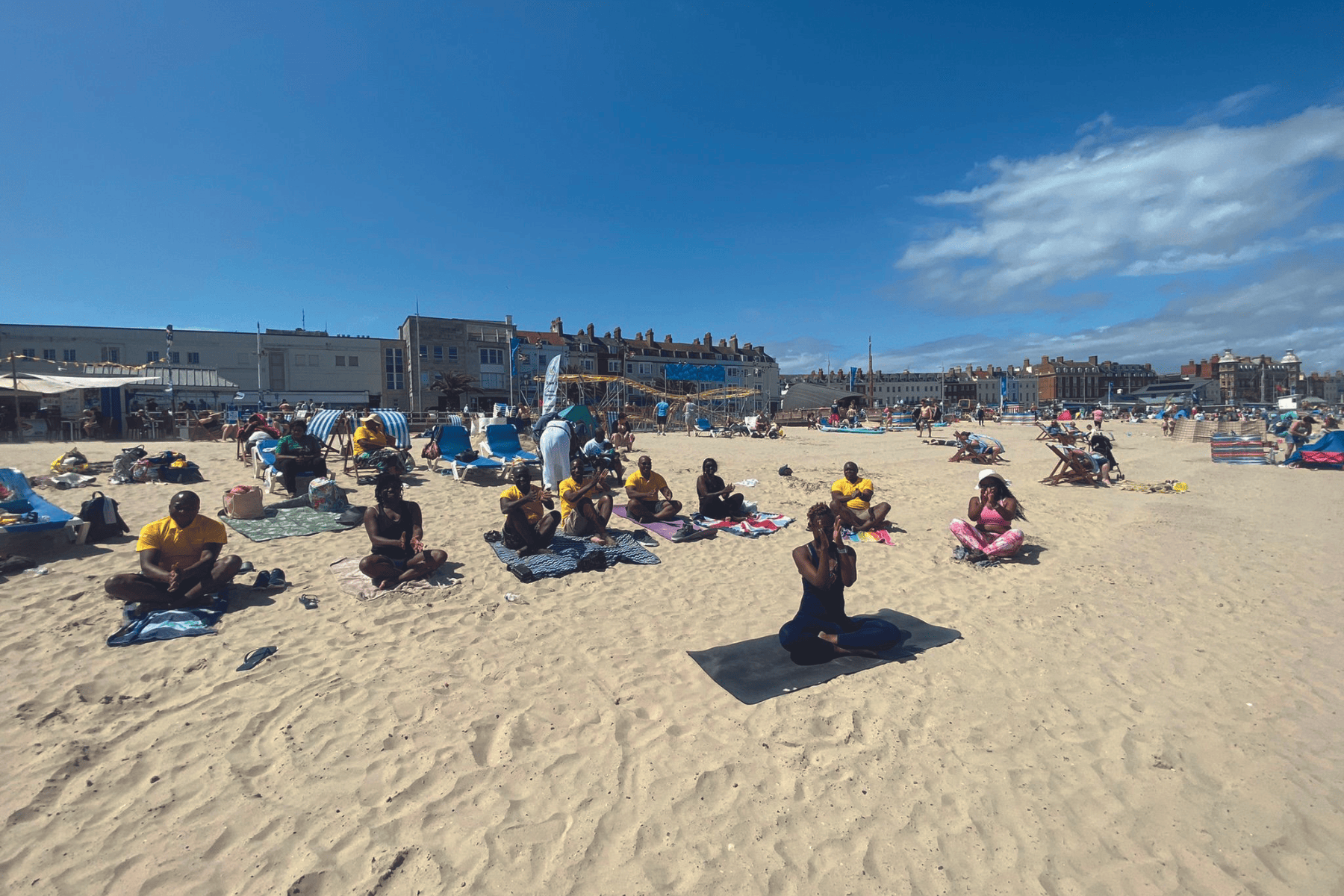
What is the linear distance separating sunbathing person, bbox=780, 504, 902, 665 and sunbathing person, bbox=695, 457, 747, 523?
4215 millimetres

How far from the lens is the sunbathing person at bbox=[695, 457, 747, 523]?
8.47 metres

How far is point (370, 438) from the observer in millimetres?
11109

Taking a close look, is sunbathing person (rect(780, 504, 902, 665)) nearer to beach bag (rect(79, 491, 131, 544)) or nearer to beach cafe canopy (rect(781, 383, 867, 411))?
beach bag (rect(79, 491, 131, 544))

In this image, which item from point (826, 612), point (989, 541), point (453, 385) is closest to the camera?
point (826, 612)

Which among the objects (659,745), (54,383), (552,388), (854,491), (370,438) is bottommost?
(659,745)

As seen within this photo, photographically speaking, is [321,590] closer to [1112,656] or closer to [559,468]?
[559,468]

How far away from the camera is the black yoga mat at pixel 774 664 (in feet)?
12.4

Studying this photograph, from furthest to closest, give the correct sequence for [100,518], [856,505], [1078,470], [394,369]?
[394,369]
[1078,470]
[856,505]
[100,518]

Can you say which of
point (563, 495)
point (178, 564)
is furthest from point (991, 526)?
point (178, 564)

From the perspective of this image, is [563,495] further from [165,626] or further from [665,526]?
[165,626]

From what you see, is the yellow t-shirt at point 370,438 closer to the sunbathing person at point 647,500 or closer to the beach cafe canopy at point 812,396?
the sunbathing person at point 647,500

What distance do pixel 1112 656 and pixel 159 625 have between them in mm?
7162

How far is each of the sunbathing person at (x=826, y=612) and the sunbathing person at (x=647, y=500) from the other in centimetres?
423

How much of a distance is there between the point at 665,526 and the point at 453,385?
41412 millimetres
